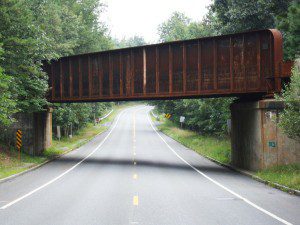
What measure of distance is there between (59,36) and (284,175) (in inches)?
1362

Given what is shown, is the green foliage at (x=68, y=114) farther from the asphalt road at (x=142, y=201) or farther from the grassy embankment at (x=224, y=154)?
the asphalt road at (x=142, y=201)

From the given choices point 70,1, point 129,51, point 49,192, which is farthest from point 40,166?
point 70,1

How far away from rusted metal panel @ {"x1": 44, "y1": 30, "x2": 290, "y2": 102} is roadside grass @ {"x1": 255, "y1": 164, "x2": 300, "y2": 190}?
198 inches

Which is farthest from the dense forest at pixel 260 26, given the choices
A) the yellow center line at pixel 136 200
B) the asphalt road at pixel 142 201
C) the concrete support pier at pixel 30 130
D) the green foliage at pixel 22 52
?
the concrete support pier at pixel 30 130

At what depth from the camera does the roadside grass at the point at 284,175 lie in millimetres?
16998

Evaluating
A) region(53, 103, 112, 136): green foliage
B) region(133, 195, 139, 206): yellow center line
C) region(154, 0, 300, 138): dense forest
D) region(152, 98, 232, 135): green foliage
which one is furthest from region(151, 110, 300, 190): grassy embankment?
region(53, 103, 112, 136): green foliage

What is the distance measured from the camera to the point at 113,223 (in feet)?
32.4

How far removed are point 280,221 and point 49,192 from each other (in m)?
8.87

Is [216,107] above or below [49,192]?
above

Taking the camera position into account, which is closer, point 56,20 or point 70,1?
point 56,20

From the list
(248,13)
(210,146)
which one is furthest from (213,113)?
(248,13)

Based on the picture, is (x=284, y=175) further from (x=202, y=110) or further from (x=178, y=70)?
(x=202, y=110)

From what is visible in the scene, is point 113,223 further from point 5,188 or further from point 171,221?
point 5,188

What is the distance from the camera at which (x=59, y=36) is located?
47.6m
